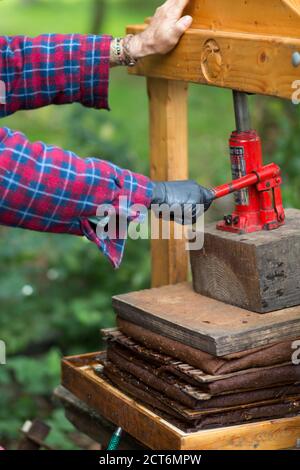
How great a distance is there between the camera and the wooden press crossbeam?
7.43 ft

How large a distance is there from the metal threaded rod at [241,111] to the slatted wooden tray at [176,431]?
2.68 feet

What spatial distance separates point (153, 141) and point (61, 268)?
1950 millimetres

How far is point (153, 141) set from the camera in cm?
304

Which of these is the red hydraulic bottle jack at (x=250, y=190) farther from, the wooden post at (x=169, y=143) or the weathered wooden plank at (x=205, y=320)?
the wooden post at (x=169, y=143)

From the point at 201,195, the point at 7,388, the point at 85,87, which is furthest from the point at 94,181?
the point at 7,388

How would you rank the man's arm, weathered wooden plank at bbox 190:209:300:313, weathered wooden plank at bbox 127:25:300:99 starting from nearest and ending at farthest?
weathered wooden plank at bbox 127:25:300:99 < weathered wooden plank at bbox 190:209:300:313 < the man's arm

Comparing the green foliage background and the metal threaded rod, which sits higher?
the metal threaded rod

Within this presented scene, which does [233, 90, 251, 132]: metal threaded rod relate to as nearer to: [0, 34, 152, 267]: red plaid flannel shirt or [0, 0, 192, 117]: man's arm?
[0, 34, 152, 267]: red plaid flannel shirt

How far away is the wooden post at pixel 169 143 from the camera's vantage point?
9.71 feet

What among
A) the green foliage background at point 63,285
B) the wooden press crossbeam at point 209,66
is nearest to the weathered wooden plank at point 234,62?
the wooden press crossbeam at point 209,66

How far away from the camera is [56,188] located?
233 cm

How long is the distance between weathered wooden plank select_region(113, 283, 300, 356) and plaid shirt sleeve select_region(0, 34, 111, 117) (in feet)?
2.35

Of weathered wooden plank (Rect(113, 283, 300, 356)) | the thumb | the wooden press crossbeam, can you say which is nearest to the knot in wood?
the wooden press crossbeam

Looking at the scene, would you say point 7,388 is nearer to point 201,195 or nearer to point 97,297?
point 97,297
